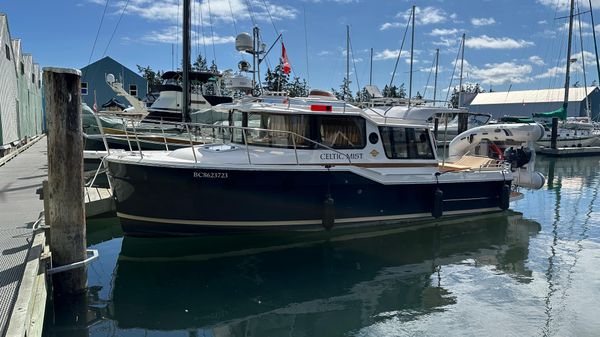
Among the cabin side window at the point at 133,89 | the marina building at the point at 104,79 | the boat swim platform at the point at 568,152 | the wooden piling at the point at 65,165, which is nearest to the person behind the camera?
the wooden piling at the point at 65,165

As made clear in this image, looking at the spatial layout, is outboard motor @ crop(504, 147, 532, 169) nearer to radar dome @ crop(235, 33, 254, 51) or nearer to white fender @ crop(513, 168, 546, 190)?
white fender @ crop(513, 168, 546, 190)

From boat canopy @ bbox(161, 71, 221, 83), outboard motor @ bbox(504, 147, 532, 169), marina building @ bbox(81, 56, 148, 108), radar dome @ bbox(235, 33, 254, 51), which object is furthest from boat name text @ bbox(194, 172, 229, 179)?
marina building @ bbox(81, 56, 148, 108)

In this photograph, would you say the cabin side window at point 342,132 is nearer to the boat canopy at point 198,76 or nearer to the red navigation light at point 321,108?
the red navigation light at point 321,108

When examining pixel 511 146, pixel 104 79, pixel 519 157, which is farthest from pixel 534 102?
pixel 519 157

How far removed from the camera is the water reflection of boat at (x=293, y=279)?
606cm

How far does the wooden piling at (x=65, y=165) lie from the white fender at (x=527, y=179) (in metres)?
11.3

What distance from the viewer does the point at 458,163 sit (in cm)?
1292

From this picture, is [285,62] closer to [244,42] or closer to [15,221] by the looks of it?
[244,42]

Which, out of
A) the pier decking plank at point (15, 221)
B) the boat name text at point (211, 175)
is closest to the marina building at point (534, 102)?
the boat name text at point (211, 175)

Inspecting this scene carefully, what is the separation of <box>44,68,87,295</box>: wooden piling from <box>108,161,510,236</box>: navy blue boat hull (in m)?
2.11

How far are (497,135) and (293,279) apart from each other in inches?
347

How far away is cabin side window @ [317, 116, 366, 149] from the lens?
9305 mm

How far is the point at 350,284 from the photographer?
7348mm

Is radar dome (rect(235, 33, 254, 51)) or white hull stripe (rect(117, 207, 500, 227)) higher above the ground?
radar dome (rect(235, 33, 254, 51))
